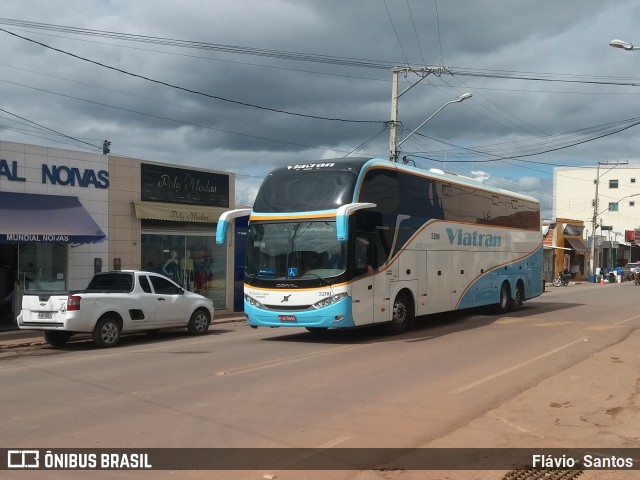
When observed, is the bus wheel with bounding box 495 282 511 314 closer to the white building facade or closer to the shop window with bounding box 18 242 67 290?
the shop window with bounding box 18 242 67 290

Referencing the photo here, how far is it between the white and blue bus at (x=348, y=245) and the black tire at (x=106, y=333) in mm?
3121

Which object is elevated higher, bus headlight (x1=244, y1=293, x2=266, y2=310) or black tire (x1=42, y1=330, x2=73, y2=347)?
bus headlight (x1=244, y1=293, x2=266, y2=310)

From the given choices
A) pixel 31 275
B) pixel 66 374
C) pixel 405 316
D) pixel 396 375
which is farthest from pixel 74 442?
pixel 31 275

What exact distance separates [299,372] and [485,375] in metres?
3.10

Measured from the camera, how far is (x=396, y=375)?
10.8 metres

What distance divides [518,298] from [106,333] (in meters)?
15.5

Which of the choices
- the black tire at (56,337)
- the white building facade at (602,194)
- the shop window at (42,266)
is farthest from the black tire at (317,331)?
the white building facade at (602,194)

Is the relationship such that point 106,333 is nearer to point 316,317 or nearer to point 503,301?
point 316,317

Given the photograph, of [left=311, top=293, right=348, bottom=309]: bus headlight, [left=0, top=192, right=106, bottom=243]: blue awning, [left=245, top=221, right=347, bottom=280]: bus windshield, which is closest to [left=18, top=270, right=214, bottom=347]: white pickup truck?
[left=0, top=192, right=106, bottom=243]: blue awning

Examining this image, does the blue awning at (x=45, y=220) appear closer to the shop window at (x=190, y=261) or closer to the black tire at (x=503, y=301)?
the shop window at (x=190, y=261)

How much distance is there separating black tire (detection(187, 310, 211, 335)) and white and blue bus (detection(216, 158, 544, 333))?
9.57ft

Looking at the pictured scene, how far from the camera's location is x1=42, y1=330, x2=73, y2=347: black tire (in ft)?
51.1

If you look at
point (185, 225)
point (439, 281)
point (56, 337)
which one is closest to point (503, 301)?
point (439, 281)

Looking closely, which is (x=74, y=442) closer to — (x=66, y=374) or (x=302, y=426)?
(x=302, y=426)
